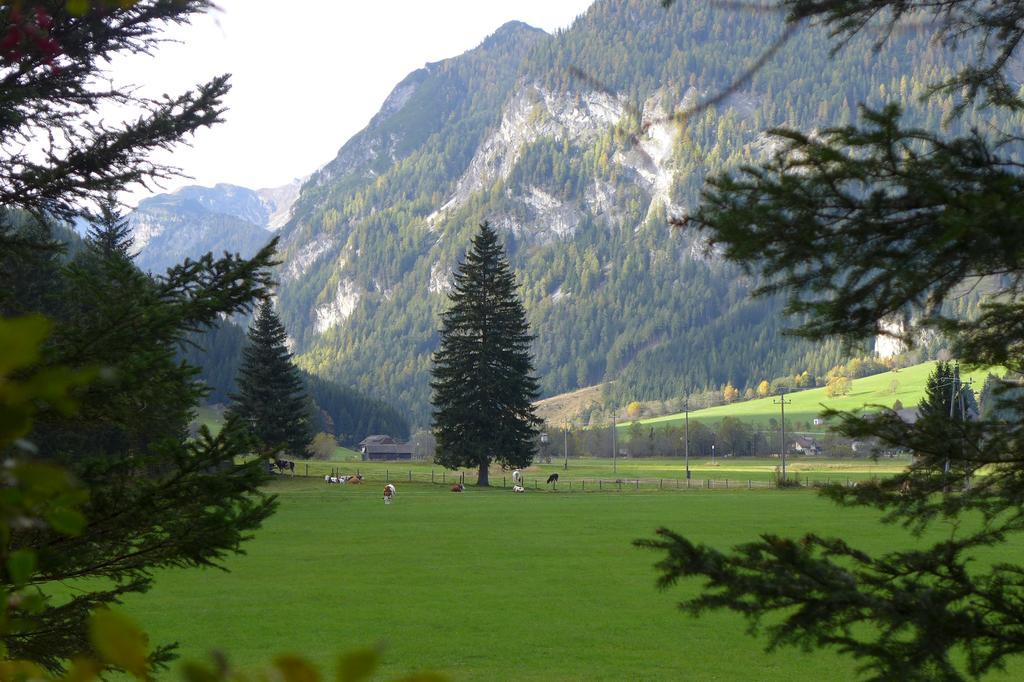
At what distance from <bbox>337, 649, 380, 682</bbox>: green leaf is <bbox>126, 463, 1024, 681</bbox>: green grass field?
3.99 m

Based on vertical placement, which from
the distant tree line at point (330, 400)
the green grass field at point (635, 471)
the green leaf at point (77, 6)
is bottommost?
the green leaf at point (77, 6)

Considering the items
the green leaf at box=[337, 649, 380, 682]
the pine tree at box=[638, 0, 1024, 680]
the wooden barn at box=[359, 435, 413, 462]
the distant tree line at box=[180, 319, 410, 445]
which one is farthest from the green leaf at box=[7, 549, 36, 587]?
the wooden barn at box=[359, 435, 413, 462]

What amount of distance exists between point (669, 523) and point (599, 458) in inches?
4656

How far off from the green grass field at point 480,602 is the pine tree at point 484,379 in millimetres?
22799

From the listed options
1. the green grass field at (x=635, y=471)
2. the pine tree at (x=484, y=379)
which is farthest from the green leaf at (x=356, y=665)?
the green grass field at (x=635, y=471)

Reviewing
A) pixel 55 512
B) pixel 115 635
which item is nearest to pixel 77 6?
pixel 55 512

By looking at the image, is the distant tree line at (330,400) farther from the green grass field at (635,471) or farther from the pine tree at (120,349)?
the pine tree at (120,349)

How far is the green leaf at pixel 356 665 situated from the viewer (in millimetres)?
653

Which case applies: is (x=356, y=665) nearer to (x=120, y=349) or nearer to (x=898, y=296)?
(x=898, y=296)

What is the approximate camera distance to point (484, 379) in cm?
6069

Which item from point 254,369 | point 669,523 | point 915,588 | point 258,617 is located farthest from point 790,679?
point 254,369

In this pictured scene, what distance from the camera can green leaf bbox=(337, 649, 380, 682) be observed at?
0.65m

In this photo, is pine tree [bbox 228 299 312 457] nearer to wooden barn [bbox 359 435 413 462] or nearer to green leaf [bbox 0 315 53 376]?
green leaf [bbox 0 315 53 376]

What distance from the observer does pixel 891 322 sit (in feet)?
15.8
